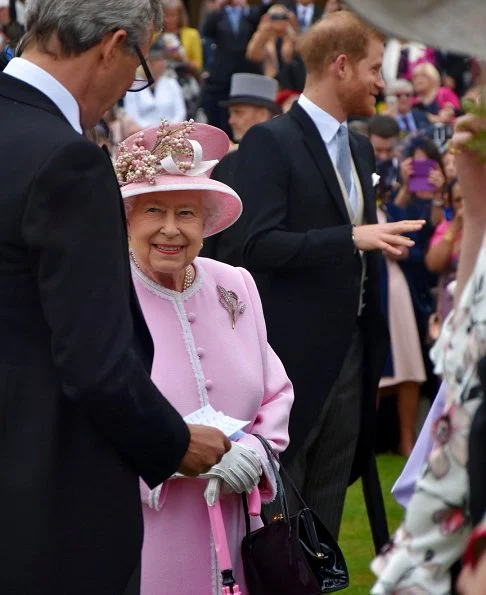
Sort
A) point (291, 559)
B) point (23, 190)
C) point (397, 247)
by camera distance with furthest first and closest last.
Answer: point (397, 247)
point (291, 559)
point (23, 190)

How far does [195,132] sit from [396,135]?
6.78 meters

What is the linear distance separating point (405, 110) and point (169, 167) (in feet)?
33.9

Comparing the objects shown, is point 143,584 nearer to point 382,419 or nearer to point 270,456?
point 270,456

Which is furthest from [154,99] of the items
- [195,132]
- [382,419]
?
[195,132]

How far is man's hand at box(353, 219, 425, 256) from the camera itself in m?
5.30

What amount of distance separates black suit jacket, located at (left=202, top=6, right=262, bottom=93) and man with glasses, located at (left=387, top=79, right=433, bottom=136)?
1645 millimetres

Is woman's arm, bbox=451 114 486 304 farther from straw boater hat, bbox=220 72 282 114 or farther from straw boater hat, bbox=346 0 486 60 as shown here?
straw boater hat, bbox=220 72 282 114

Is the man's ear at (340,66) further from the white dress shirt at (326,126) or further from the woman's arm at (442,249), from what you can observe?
the woman's arm at (442,249)

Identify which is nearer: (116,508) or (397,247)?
(116,508)

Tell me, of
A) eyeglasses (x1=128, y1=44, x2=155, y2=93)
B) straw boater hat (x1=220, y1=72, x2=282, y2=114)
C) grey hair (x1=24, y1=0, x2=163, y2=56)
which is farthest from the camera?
straw boater hat (x1=220, y1=72, x2=282, y2=114)

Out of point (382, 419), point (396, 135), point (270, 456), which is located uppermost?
point (270, 456)

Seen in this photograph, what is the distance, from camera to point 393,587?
97.5 inches

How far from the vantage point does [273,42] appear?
1571cm

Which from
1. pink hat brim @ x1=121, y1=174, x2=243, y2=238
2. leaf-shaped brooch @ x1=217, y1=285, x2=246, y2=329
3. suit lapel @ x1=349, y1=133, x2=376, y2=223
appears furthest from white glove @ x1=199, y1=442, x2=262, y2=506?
suit lapel @ x1=349, y1=133, x2=376, y2=223
